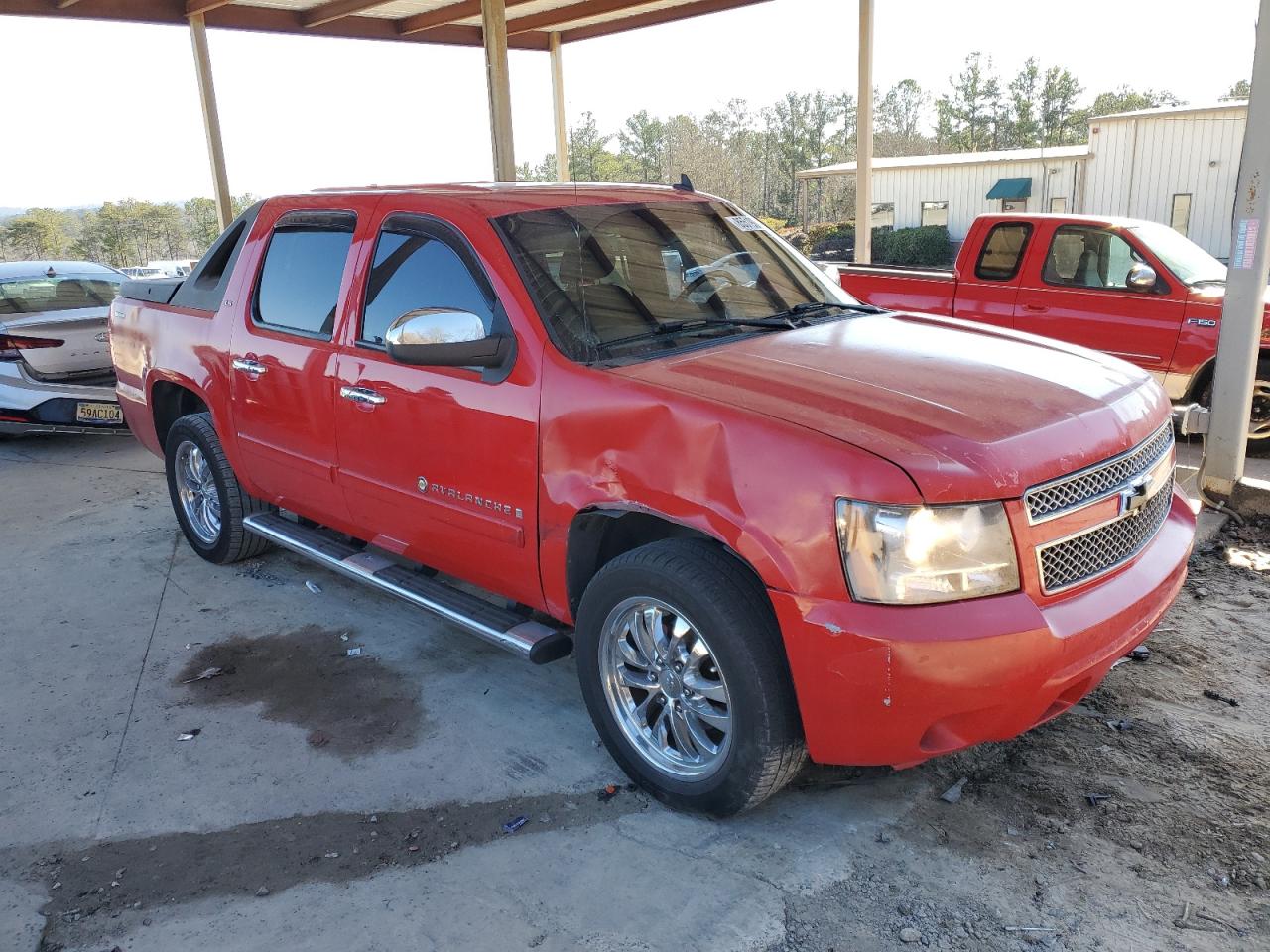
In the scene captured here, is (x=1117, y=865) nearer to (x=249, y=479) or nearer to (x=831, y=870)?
(x=831, y=870)

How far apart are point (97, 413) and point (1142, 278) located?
Result: 27.2ft

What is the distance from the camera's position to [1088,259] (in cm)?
800

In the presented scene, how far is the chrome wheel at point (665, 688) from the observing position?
305 cm

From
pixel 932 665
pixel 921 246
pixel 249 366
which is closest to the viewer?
pixel 932 665

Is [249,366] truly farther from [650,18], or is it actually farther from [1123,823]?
[650,18]

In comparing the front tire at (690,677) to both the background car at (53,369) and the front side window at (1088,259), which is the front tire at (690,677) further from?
the background car at (53,369)

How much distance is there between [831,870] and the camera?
2.87 m

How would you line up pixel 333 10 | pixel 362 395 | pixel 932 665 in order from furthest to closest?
pixel 333 10 < pixel 362 395 < pixel 932 665

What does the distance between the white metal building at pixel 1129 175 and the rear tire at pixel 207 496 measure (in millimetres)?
26227

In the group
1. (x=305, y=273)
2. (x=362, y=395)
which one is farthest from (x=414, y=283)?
(x=305, y=273)

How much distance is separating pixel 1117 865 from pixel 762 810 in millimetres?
1026

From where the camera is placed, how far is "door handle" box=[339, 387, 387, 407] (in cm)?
391

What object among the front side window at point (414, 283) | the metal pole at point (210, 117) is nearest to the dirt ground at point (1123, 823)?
the front side window at point (414, 283)

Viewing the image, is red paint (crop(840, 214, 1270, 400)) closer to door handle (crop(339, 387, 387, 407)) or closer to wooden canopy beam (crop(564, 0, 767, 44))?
wooden canopy beam (crop(564, 0, 767, 44))
